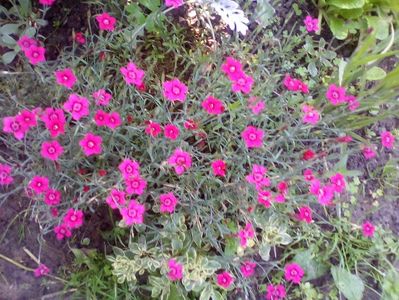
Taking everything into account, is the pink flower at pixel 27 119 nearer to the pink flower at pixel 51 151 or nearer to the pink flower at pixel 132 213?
the pink flower at pixel 51 151

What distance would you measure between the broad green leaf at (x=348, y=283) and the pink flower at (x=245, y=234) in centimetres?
40

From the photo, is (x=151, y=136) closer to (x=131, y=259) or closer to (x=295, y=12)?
(x=131, y=259)

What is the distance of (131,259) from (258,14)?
3.08 ft

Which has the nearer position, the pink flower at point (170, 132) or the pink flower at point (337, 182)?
the pink flower at point (170, 132)

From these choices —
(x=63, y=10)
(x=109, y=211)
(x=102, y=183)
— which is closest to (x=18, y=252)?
(x=109, y=211)

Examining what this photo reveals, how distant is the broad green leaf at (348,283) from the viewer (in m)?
1.67

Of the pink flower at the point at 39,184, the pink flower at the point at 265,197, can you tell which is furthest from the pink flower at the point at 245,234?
the pink flower at the point at 39,184

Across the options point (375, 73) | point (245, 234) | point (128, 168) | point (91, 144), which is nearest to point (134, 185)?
point (128, 168)

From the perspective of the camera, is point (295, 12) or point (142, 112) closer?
point (142, 112)

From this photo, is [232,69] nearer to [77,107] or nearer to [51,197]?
[77,107]

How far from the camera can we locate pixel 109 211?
1.59 meters

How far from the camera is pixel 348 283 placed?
169cm

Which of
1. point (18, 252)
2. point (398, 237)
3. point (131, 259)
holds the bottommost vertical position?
point (18, 252)

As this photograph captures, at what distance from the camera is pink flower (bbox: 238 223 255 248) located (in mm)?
1463
